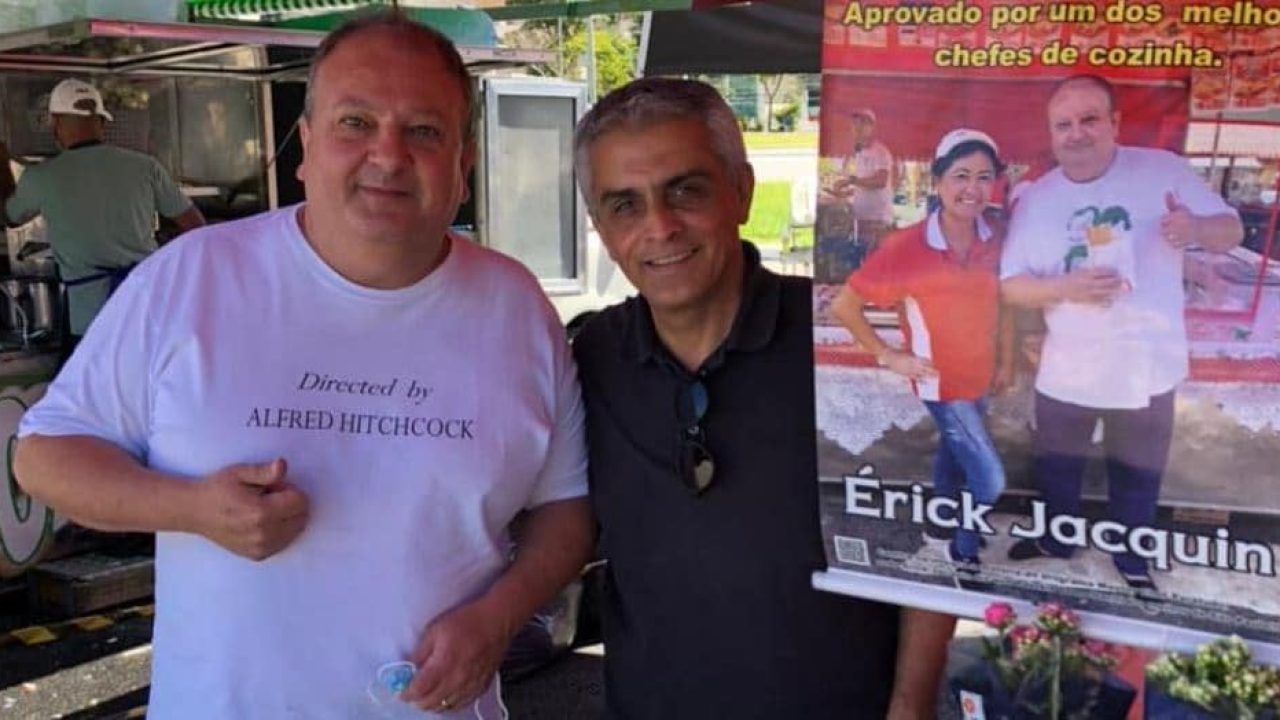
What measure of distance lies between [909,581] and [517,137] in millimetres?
8110

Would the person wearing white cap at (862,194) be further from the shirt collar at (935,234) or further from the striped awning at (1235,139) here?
the striped awning at (1235,139)

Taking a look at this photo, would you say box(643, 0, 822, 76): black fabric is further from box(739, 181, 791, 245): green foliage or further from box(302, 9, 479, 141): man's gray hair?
box(739, 181, 791, 245): green foliage

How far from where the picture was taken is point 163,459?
1701 mm

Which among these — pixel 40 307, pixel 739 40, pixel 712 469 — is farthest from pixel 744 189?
pixel 40 307

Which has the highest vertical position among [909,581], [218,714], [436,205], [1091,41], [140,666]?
[1091,41]

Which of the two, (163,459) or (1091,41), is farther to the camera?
(163,459)

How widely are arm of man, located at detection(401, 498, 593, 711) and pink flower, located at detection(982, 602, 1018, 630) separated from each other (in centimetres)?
73

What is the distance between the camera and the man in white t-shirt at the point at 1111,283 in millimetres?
1235

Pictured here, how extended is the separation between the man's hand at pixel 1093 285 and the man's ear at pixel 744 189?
674 millimetres

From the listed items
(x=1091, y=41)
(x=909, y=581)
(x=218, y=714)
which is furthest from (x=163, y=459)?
(x=1091, y=41)

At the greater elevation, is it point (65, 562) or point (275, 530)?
point (275, 530)

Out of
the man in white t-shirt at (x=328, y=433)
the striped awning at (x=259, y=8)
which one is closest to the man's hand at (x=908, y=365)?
the man in white t-shirt at (x=328, y=433)

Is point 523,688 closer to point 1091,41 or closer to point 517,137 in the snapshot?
point 1091,41

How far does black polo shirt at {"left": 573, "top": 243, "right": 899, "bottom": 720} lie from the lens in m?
1.73
